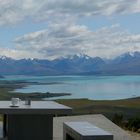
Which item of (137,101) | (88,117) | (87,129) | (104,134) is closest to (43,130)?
(87,129)

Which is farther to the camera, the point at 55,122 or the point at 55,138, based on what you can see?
the point at 55,122

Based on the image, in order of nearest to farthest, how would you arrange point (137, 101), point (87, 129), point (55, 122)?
point (87, 129) < point (55, 122) < point (137, 101)

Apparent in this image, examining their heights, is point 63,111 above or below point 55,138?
above

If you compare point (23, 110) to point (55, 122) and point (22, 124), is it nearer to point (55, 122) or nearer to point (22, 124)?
point (22, 124)

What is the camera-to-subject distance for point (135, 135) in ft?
58.3

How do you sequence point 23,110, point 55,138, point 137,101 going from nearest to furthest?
point 23,110, point 55,138, point 137,101

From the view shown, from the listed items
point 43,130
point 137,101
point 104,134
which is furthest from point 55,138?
point 137,101

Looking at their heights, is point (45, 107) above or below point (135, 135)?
above

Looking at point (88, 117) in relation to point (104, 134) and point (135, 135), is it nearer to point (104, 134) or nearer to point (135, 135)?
point (135, 135)

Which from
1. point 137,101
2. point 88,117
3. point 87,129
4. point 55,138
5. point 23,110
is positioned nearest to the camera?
point 87,129

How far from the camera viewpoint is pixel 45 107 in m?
13.0

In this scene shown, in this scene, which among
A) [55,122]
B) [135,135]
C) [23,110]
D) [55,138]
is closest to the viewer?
[23,110]

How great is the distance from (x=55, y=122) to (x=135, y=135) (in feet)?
12.1

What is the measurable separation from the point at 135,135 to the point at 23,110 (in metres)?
6.45
